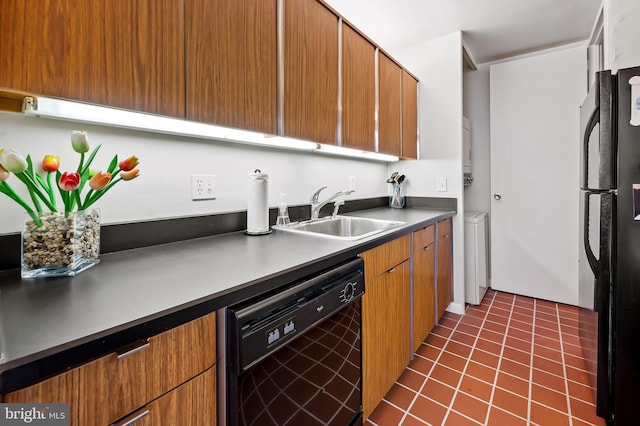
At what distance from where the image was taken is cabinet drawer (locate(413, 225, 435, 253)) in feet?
5.68

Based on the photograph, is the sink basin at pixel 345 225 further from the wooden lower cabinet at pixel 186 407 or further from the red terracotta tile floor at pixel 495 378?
the wooden lower cabinet at pixel 186 407

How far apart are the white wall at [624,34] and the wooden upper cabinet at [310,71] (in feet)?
5.16

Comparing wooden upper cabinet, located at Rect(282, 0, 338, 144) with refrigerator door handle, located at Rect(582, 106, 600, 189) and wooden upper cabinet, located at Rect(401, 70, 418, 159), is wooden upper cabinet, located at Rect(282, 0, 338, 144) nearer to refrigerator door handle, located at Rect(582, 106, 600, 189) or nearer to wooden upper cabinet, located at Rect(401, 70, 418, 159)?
wooden upper cabinet, located at Rect(401, 70, 418, 159)

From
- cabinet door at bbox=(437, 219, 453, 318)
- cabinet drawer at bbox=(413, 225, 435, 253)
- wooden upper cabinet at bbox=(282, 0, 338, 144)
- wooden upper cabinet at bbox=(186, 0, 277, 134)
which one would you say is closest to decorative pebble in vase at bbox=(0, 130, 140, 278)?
wooden upper cabinet at bbox=(186, 0, 277, 134)

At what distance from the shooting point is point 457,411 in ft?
4.56

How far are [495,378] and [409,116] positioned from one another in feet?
6.61

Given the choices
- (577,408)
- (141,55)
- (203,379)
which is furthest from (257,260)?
(577,408)

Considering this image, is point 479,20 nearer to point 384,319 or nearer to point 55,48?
point 384,319

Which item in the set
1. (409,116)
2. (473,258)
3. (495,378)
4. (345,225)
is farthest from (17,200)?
(473,258)

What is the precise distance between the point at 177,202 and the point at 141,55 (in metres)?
0.57

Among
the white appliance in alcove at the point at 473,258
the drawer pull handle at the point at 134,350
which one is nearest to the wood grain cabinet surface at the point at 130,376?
the drawer pull handle at the point at 134,350

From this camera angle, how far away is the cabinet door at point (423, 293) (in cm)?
175

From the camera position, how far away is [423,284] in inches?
73.1

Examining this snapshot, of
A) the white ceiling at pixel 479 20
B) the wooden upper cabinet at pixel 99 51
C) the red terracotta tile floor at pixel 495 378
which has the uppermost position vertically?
the white ceiling at pixel 479 20
